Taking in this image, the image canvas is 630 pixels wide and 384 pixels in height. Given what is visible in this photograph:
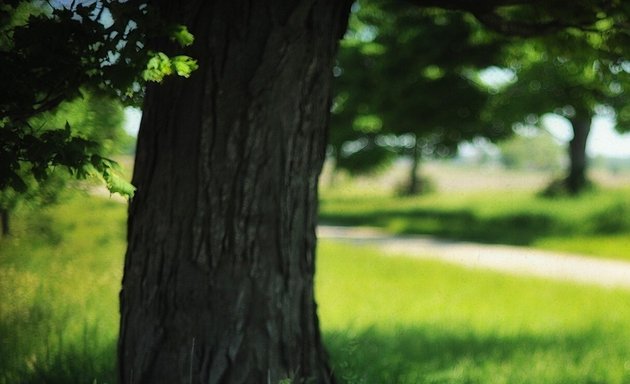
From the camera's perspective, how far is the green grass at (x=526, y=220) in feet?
52.0

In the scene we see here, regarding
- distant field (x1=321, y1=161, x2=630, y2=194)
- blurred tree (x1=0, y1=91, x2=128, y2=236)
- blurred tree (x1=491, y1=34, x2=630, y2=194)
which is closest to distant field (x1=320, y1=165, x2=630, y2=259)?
blurred tree (x1=491, y1=34, x2=630, y2=194)

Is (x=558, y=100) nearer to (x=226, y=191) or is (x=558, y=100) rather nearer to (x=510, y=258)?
(x=510, y=258)

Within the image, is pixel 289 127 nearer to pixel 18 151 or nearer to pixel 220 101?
pixel 220 101

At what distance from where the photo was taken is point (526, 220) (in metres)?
19.3

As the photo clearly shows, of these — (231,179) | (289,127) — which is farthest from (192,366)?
(289,127)

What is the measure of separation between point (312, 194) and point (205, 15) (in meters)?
1.07

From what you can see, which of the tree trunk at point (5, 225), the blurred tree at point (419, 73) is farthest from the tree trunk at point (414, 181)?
the tree trunk at point (5, 225)

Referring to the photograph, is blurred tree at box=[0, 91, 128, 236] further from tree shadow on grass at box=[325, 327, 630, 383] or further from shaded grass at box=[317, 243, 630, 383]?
shaded grass at box=[317, 243, 630, 383]

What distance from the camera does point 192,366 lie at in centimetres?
370

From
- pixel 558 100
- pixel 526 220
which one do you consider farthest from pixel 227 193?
pixel 526 220

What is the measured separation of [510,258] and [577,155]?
36.1ft

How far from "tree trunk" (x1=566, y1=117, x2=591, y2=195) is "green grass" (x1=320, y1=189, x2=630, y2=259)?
1.11m

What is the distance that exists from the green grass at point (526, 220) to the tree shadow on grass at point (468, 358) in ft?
27.3

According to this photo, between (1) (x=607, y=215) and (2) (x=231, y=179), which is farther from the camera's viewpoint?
(1) (x=607, y=215)
